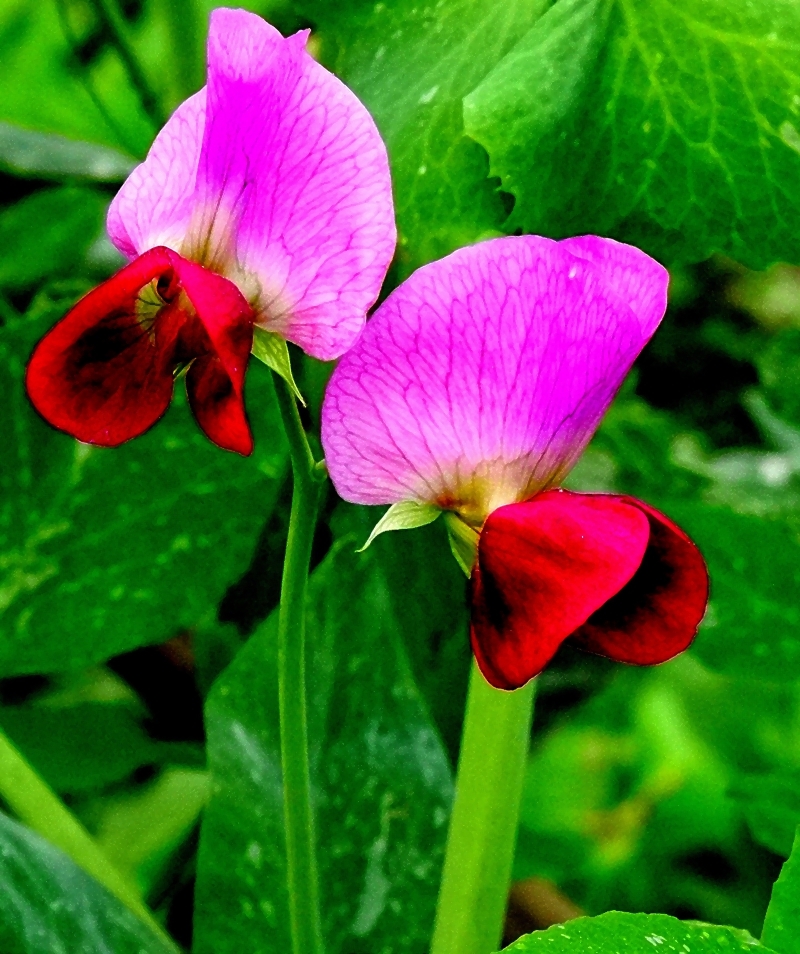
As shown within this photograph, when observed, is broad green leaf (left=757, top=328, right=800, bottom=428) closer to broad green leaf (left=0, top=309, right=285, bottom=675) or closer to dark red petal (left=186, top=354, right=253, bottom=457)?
broad green leaf (left=0, top=309, right=285, bottom=675)

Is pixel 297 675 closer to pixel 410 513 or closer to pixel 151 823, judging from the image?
pixel 410 513

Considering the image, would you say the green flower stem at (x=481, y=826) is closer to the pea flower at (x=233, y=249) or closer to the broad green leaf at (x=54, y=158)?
the pea flower at (x=233, y=249)

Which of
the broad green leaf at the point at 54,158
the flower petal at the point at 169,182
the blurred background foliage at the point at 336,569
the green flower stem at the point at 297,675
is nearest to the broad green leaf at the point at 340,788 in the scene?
the blurred background foliage at the point at 336,569

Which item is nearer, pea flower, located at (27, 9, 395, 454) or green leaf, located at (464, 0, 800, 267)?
pea flower, located at (27, 9, 395, 454)

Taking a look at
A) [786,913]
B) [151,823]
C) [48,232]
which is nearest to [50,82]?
[48,232]

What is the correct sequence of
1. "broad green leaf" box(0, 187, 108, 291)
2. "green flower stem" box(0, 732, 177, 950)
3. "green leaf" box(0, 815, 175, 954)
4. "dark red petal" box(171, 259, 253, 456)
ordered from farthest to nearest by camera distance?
"broad green leaf" box(0, 187, 108, 291) → "green flower stem" box(0, 732, 177, 950) → "green leaf" box(0, 815, 175, 954) → "dark red petal" box(171, 259, 253, 456)

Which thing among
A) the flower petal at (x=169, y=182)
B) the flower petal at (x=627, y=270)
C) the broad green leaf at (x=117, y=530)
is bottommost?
the broad green leaf at (x=117, y=530)

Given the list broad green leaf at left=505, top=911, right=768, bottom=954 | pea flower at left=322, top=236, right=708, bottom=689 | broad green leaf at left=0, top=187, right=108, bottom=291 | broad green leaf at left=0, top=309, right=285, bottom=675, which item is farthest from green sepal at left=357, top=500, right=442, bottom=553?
broad green leaf at left=0, top=187, right=108, bottom=291

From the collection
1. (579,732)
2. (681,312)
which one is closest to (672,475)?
(579,732)
